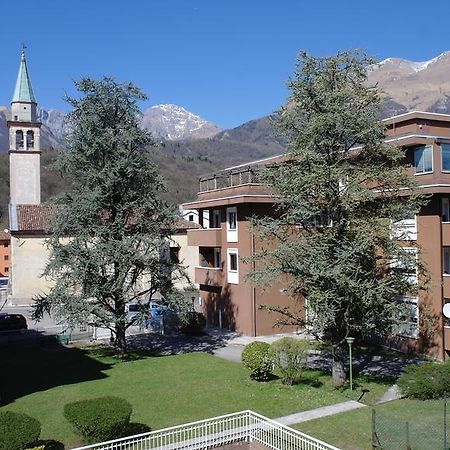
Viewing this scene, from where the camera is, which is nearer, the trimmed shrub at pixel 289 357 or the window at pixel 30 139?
the trimmed shrub at pixel 289 357

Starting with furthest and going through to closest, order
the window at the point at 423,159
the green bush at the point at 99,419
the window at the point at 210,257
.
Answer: the window at the point at 210,257 < the window at the point at 423,159 < the green bush at the point at 99,419

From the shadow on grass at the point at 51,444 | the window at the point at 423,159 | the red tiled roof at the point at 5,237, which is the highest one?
the window at the point at 423,159

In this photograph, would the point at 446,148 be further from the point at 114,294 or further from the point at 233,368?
the point at 114,294

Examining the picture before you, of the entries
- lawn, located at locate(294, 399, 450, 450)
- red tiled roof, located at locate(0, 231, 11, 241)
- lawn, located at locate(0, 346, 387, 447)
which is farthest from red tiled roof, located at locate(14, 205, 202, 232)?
lawn, located at locate(294, 399, 450, 450)

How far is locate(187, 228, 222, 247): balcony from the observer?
31.8 meters

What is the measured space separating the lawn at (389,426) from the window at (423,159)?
10.4 m

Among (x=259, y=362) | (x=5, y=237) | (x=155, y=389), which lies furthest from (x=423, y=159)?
(x=5, y=237)

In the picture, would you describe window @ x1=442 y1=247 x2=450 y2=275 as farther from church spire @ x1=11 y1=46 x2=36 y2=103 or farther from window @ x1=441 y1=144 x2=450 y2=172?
church spire @ x1=11 y1=46 x2=36 y2=103

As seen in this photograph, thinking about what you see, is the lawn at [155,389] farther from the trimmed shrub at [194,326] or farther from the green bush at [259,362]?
the trimmed shrub at [194,326]

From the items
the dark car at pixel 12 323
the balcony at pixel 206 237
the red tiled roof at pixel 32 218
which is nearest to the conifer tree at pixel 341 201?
the balcony at pixel 206 237

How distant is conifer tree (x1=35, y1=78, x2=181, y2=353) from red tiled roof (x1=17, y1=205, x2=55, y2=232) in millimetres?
20607

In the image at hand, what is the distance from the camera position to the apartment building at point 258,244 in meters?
23.0

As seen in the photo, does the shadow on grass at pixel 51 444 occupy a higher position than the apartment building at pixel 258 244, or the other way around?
the apartment building at pixel 258 244

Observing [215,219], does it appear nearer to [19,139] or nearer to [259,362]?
[259,362]
